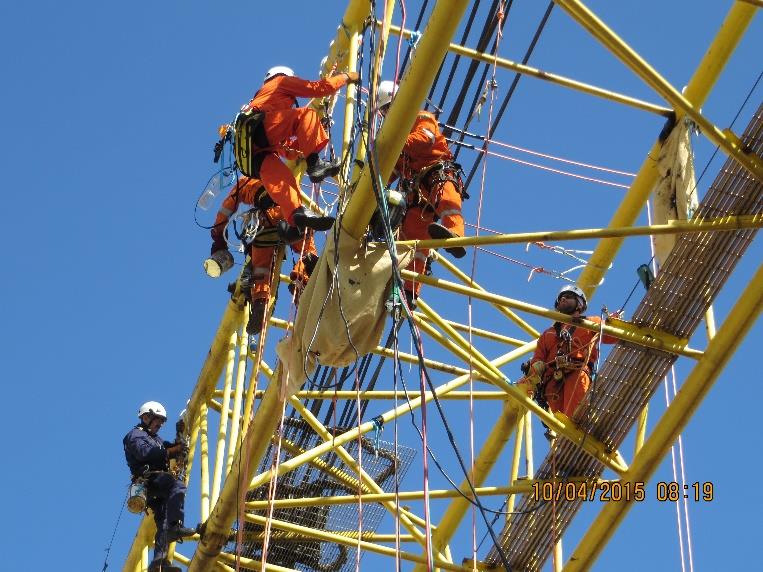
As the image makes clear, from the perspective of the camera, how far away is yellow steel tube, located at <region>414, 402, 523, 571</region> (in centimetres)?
1620

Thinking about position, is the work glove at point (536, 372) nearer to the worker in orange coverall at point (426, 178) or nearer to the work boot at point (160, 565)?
the worker in orange coverall at point (426, 178)

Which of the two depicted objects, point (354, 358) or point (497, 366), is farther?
point (497, 366)

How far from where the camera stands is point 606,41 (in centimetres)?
1316

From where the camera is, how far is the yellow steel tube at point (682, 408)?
13.7 metres

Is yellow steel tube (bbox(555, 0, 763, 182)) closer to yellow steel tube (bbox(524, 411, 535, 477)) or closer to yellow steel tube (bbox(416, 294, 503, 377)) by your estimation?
yellow steel tube (bbox(416, 294, 503, 377))

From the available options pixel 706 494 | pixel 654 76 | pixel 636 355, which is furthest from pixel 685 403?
pixel 654 76

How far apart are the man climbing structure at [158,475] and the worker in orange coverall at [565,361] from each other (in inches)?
153

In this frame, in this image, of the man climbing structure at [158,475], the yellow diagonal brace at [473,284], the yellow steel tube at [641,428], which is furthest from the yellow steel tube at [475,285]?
the man climbing structure at [158,475]

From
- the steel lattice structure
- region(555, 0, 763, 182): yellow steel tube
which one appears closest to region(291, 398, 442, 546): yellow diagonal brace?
the steel lattice structure

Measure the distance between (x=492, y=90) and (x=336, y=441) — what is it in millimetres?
3584

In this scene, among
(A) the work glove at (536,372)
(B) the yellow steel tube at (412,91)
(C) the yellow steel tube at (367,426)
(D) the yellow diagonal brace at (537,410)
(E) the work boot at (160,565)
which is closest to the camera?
(B) the yellow steel tube at (412,91)

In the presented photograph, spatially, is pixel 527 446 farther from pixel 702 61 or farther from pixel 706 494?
pixel 702 61

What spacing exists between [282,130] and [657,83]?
3.75 meters

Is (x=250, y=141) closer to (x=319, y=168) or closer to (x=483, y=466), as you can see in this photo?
(x=319, y=168)
